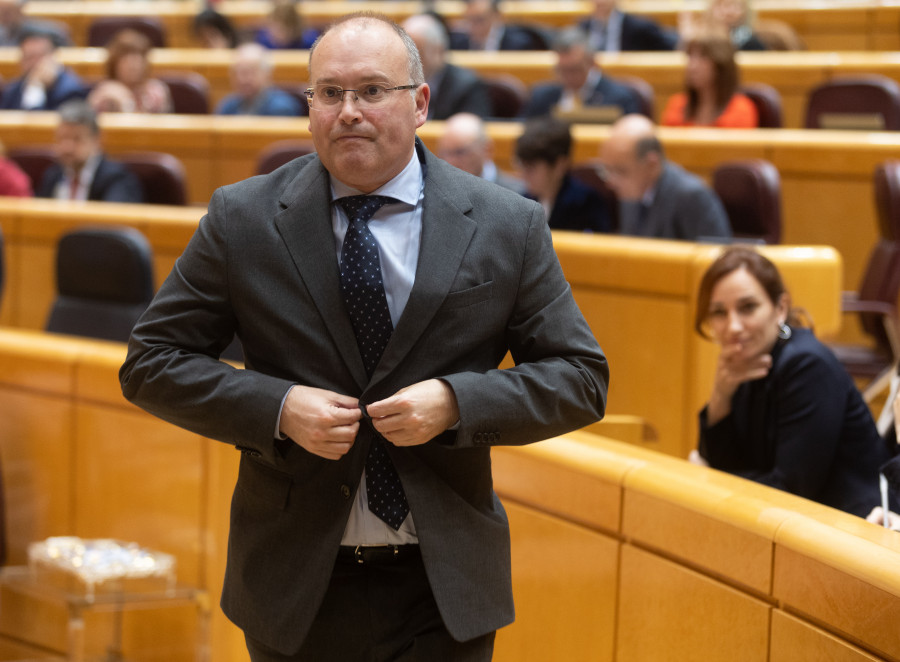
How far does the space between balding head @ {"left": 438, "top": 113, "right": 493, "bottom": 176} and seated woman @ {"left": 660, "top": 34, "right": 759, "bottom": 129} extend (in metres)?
1.19

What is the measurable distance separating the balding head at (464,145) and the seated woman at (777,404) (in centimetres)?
137

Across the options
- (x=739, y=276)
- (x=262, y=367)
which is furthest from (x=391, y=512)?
(x=739, y=276)

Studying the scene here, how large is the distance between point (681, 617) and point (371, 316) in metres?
0.71

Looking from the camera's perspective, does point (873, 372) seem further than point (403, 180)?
Yes

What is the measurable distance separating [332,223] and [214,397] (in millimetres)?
214

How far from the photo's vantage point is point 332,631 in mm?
1171

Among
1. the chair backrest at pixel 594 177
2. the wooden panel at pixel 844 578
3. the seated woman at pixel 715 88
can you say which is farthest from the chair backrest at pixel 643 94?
the wooden panel at pixel 844 578

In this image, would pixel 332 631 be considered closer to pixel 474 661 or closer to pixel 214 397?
pixel 474 661

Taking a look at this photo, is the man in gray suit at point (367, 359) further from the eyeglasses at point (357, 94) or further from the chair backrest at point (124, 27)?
the chair backrest at point (124, 27)

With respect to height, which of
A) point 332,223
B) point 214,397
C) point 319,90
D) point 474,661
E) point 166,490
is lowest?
point 166,490

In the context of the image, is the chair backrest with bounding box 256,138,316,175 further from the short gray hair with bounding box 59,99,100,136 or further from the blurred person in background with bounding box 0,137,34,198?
the blurred person in background with bounding box 0,137,34,198

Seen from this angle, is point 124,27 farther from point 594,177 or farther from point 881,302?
point 881,302

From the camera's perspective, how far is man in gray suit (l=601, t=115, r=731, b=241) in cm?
311

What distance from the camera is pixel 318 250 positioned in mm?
1149
